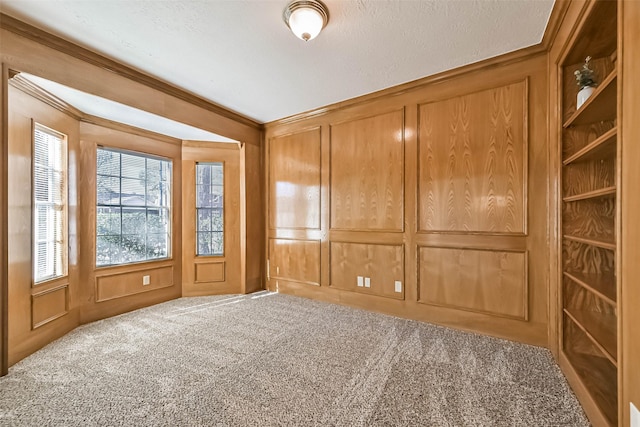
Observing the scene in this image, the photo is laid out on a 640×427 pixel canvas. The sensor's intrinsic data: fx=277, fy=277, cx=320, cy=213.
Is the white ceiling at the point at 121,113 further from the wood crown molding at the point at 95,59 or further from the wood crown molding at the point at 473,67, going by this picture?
the wood crown molding at the point at 473,67

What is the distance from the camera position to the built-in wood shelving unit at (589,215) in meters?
1.68

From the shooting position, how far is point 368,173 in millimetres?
3391

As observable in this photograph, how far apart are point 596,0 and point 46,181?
438cm

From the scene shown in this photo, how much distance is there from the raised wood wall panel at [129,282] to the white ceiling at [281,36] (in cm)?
238

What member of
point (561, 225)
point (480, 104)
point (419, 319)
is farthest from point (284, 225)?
point (561, 225)

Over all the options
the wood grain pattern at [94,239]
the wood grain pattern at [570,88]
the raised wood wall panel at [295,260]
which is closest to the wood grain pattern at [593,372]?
the wood grain pattern at [570,88]

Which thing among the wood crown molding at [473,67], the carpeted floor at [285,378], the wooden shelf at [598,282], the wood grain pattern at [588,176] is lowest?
the carpeted floor at [285,378]

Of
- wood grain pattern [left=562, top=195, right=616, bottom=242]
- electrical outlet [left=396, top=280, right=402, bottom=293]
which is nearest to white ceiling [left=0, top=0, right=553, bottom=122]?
wood grain pattern [left=562, top=195, right=616, bottom=242]

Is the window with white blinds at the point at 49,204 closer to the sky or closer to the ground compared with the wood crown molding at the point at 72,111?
closer to the ground

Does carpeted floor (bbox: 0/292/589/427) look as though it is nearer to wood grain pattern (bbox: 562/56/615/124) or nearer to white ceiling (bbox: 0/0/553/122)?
wood grain pattern (bbox: 562/56/615/124)

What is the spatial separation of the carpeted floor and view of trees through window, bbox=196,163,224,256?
4.63 feet

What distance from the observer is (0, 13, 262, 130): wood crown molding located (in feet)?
6.61

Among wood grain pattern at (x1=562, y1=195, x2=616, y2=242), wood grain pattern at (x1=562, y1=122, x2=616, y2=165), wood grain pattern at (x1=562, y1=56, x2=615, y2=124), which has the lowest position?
wood grain pattern at (x1=562, y1=195, x2=616, y2=242)

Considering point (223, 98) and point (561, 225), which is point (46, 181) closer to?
point (223, 98)
